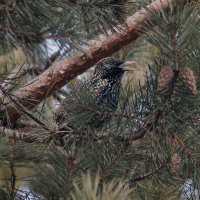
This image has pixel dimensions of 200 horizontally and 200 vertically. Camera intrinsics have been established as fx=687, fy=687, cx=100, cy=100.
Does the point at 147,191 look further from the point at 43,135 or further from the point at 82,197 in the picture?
the point at 82,197

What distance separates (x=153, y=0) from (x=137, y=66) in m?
1.63

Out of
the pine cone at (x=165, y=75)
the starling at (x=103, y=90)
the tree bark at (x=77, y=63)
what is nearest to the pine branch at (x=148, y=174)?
the starling at (x=103, y=90)

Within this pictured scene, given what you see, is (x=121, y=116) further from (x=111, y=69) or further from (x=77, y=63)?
(x=77, y=63)

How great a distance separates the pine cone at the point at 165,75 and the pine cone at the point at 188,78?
0.03 metres

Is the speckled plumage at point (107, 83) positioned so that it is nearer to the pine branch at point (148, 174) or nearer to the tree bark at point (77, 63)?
the tree bark at point (77, 63)

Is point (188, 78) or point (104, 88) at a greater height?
point (104, 88)

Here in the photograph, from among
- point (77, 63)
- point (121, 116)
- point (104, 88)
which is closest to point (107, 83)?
point (104, 88)

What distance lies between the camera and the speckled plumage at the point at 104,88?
1834 millimetres

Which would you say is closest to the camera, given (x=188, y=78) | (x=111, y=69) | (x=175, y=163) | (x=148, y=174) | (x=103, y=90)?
(x=188, y=78)

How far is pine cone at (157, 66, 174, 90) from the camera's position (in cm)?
159

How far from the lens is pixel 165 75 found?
1604mm

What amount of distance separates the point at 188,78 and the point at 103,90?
673 millimetres

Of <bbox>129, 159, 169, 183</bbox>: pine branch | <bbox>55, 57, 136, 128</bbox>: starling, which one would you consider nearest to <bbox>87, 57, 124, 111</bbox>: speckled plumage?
<bbox>55, 57, 136, 128</bbox>: starling

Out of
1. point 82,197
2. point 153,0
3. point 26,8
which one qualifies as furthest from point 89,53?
point 82,197
